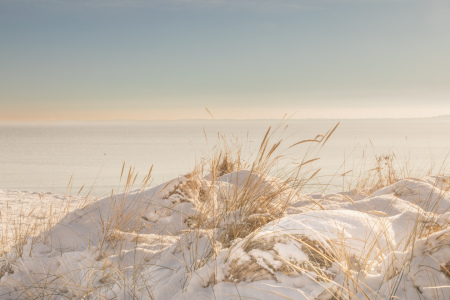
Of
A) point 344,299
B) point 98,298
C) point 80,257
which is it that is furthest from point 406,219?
point 80,257

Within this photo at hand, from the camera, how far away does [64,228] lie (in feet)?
9.55

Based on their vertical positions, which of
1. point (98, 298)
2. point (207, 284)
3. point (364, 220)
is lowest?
point (98, 298)

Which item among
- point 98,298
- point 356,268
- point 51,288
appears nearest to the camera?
point 356,268

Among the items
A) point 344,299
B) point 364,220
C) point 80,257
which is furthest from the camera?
point 80,257

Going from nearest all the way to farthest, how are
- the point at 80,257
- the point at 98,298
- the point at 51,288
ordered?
the point at 98,298
the point at 51,288
the point at 80,257

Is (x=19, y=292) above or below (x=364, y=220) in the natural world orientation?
below

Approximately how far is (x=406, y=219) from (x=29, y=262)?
2.30 meters

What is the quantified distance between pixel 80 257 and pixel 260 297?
4.68 feet

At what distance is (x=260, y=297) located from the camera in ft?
4.56

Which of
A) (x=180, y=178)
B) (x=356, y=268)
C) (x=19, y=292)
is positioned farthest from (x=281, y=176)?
(x=19, y=292)

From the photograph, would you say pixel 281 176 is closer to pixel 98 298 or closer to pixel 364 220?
pixel 364 220

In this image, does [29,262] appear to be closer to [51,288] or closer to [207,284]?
[51,288]

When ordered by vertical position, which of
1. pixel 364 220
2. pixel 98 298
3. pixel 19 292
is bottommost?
pixel 19 292

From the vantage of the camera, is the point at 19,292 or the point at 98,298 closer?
the point at 98,298
